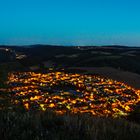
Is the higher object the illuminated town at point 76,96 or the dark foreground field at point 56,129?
the dark foreground field at point 56,129

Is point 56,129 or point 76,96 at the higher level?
point 56,129

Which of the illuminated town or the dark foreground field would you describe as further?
the illuminated town

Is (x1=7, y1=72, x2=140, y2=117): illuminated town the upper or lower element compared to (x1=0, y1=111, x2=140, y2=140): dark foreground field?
lower

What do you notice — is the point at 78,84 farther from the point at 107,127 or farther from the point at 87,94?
the point at 107,127

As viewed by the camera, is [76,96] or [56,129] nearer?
[56,129]

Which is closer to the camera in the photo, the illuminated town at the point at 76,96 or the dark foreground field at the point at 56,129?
the dark foreground field at the point at 56,129
